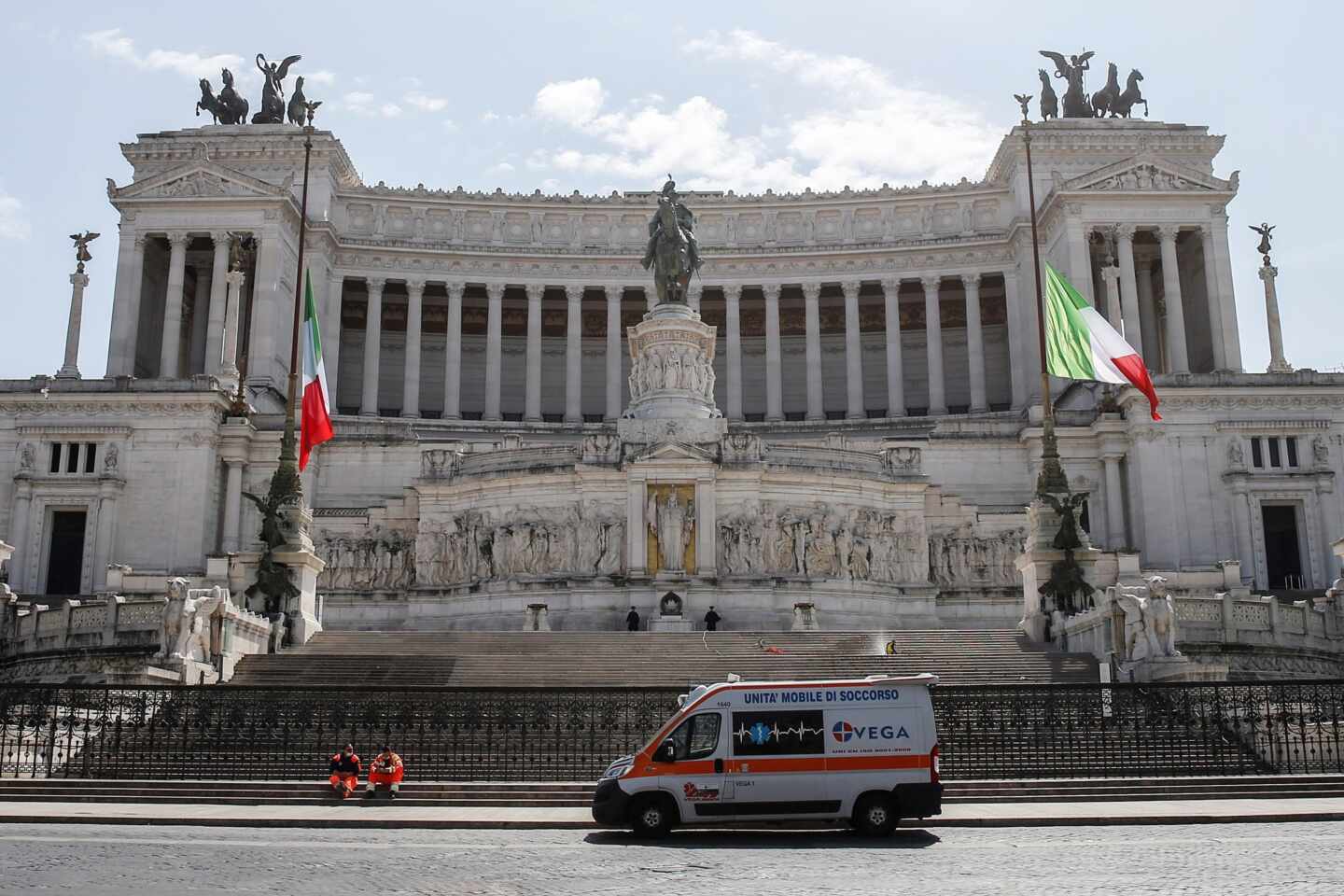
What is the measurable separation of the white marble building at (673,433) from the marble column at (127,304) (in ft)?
0.46

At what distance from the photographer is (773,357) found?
78.8 m

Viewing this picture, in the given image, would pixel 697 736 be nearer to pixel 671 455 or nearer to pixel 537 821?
pixel 537 821

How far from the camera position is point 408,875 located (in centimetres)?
1422

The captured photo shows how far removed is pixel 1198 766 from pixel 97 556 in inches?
1781

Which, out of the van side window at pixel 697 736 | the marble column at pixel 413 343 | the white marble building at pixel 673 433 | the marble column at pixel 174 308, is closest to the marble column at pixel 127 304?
the white marble building at pixel 673 433

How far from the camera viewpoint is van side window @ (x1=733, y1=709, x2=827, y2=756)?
712 inches

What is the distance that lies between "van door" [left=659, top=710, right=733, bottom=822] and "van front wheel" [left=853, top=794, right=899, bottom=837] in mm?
1664

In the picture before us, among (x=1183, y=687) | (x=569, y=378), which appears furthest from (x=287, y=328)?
(x=1183, y=687)

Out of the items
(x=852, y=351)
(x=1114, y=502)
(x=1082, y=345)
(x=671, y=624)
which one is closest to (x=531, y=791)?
(x=671, y=624)

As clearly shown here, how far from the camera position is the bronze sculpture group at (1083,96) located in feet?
264

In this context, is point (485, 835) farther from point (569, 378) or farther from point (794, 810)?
point (569, 378)

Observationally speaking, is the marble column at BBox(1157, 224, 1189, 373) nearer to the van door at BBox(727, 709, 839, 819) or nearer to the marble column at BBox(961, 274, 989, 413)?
the marble column at BBox(961, 274, 989, 413)

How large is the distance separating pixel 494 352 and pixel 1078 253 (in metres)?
31.6

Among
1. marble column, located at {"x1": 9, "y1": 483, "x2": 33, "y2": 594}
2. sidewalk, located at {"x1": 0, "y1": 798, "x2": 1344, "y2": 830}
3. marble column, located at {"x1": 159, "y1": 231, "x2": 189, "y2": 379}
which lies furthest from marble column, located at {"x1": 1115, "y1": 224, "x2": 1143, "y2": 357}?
sidewalk, located at {"x1": 0, "y1": 798, "x2": 1344, "y2": 830}
